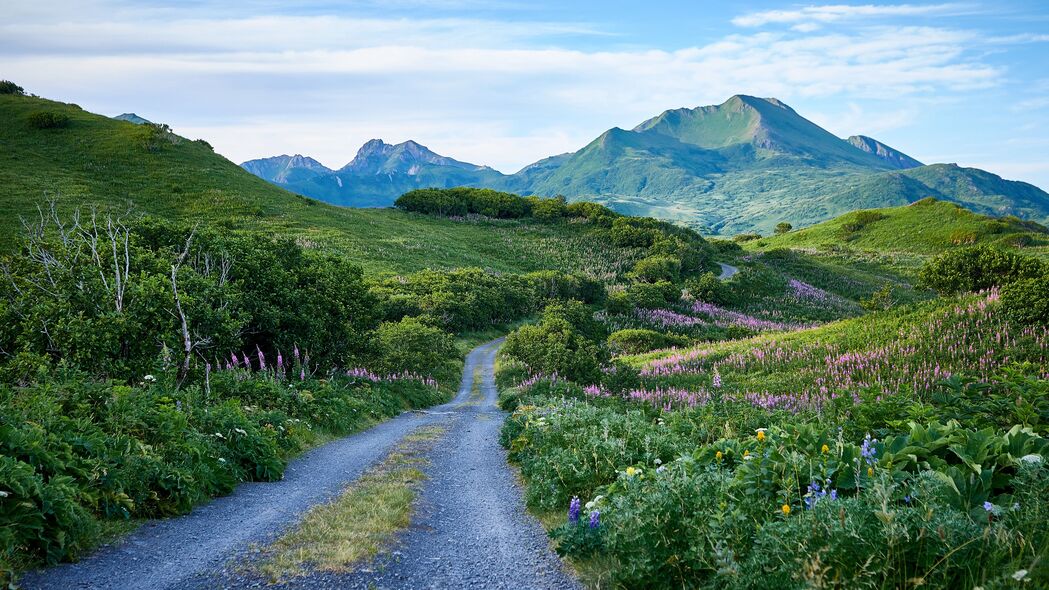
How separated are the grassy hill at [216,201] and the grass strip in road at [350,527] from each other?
5100 centimetres

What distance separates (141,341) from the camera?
42.0ft

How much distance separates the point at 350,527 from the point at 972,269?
20913 millimetres

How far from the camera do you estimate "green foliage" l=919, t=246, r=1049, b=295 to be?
18375 millimetres

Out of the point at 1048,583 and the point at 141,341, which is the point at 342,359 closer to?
the point at 141,341

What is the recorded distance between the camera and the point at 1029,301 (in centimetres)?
1382

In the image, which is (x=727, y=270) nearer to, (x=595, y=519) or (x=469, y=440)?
(x=469, y=440)

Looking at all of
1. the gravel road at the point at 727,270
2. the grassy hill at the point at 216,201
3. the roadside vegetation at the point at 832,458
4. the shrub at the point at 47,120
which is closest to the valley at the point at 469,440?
the roadside vegetation at the point at 832,458

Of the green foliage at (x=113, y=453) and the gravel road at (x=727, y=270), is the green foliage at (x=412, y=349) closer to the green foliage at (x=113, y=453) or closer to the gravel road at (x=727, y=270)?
the green foliage at (x=113, y=453)

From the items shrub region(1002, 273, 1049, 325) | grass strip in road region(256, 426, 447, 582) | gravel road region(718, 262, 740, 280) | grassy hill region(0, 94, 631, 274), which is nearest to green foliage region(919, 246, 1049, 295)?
shrub region(1002, 273, 1049, 325)

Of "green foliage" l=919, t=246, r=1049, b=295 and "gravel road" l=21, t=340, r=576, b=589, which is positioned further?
"green foliage" l=919, t=246, r=1049, b=295

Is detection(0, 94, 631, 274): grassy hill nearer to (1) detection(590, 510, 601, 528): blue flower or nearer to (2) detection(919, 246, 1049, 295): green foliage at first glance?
(2) detection(919, 246, 1049, 295): green foliage

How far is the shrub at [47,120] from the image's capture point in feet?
291

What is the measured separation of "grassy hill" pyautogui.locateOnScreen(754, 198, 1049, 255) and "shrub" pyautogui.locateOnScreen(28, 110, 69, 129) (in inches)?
4878

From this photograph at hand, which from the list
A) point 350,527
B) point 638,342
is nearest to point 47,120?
point 638,342
